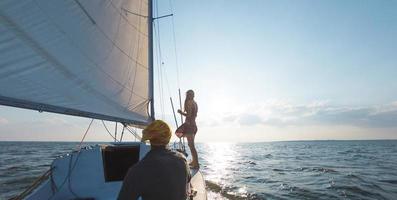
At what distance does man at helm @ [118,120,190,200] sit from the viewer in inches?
116

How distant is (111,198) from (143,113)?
3.51m

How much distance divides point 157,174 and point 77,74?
357 centimetres

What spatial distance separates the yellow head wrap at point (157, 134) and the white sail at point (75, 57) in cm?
221

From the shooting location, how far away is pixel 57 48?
17.7 ft

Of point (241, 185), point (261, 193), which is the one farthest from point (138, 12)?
point (241, 185)

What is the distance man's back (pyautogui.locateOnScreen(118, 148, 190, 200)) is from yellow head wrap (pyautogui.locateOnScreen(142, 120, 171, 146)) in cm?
7

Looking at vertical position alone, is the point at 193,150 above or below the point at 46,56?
below

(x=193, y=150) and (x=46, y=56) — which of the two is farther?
(x=193, y=150)

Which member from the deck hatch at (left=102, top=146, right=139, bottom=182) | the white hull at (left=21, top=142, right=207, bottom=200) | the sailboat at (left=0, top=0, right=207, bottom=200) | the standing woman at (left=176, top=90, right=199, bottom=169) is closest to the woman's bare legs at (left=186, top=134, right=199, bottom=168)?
the standing woman at (left=176, top=90, right=199, bottom=169)

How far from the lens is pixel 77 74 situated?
233 inches

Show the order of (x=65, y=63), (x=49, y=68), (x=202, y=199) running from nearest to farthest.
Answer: (x=49, y=68) → (x=65, y=63) → (x=202, y=199)

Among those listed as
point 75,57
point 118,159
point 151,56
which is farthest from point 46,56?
point 151,56

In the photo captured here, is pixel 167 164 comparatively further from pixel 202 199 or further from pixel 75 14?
pixel 75 14

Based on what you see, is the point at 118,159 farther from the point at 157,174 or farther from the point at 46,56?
the point at 157,174
